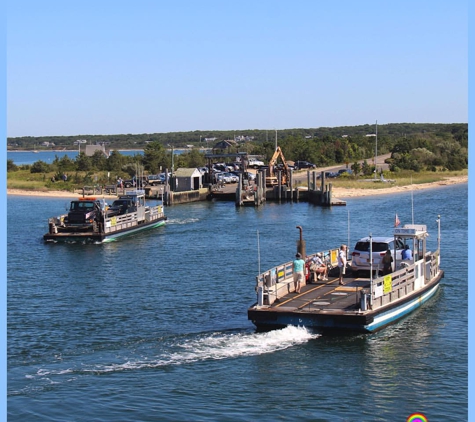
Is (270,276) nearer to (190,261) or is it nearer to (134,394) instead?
(134,394)

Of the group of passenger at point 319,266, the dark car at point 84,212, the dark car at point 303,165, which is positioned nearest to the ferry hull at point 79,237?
the dark car at point 84,212

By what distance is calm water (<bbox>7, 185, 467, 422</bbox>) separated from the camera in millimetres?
20828

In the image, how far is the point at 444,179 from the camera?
10081 cm

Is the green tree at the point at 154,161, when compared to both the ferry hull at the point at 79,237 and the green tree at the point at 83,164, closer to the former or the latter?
the green tree at the point at 83,164

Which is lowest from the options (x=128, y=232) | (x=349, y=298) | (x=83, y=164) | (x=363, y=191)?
(x=349, y=298)

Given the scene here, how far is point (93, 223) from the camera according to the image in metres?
51.8

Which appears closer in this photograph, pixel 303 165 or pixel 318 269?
pixel 318 269

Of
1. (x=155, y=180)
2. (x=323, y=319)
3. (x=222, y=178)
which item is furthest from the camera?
(x=222, y=178)

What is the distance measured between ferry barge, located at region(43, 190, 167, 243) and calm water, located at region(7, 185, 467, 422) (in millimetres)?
7044

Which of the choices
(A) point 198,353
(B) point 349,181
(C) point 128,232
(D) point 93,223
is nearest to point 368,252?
(A) point 198,353

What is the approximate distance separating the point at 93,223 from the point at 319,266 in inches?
944

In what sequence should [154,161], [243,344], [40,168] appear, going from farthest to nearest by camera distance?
[40,168], [154,161], [243,344]

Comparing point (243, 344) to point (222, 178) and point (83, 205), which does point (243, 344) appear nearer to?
point (83, 205)

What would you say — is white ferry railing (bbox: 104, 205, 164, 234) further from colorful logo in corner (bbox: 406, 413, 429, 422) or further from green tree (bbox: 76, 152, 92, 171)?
green tree (bbox: 76, 152, 92, 171)
